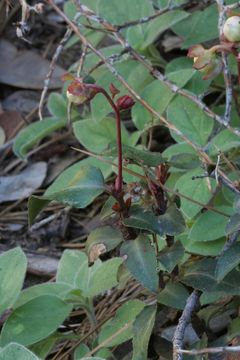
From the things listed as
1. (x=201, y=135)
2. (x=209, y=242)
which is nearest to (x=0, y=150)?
(x=201, y=135)

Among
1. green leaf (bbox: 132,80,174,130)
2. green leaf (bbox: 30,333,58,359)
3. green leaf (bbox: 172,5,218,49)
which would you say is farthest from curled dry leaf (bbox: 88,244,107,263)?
green leaf (bbox: 172,5,218,49)

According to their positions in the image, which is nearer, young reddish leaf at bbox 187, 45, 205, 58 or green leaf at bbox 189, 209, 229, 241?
young reddish leaf at bbox 187, 45, 205, 58

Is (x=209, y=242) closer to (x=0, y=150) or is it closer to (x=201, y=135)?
(x=201, y=135)

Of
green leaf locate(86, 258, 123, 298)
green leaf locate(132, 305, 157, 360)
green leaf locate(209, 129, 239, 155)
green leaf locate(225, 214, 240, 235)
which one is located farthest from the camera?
green leaf locate(209, 129, 239, 155)

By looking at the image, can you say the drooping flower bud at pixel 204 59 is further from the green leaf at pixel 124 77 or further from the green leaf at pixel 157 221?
the green leaf at pixel 124 77

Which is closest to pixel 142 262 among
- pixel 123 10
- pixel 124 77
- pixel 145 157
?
pixel 145 157

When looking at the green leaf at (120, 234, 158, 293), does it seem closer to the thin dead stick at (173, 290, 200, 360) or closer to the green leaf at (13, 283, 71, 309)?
the thin dead stick at (173, 290, 200, 360)

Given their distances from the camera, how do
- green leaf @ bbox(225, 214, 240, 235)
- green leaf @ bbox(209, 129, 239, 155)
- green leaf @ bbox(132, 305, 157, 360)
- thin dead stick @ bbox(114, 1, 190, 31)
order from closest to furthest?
green leaf @ bbox(225, 214, 240, 235) → green leaf @ bbox(132, 305, 157, 360) → green leaf @ bbox(209, 129, 239, 155) → thin dead stick @ bbox(114, 1, 190, 31)
